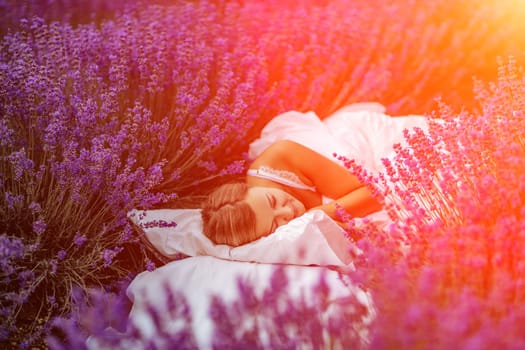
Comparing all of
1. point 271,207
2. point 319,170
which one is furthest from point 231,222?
point 319,170

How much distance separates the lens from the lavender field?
1.06 meters

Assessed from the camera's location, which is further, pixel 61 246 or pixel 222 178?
pixel 222 178

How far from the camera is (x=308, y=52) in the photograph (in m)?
2.86

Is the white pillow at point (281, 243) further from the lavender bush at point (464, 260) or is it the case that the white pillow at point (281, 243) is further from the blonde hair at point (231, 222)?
the lavender bush at point (464, 260)

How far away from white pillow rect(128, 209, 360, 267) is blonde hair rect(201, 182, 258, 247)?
0.03 metres

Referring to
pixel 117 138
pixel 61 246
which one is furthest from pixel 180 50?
pixel 61 246

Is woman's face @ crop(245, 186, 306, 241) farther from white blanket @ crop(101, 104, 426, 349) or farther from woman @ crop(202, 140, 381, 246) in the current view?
white blanket @ crop(101, 104, 426, 349)

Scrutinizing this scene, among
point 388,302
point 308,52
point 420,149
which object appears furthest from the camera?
point 308,52

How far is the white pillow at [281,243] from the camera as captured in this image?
171 centimetres

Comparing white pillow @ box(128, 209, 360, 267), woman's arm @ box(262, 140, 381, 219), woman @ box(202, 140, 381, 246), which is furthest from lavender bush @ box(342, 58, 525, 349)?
woman's arm @ box(262, 140, 381, 219)

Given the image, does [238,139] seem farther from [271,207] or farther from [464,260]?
[464,260]

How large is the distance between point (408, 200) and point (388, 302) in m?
0.43

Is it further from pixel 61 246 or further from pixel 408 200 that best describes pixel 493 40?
pixel 61 246

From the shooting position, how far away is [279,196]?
2.04 meters
